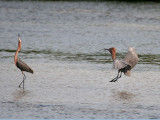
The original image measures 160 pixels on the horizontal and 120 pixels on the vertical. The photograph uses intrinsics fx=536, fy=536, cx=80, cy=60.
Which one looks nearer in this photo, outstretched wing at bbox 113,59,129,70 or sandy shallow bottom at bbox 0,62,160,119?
sandy shallow bottom at bbox 0,62,160,119

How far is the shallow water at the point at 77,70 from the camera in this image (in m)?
9.33

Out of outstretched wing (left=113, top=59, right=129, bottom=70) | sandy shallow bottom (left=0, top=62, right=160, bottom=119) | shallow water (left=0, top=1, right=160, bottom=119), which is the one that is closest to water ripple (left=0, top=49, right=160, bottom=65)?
shallow water (left=0, top=1, right=160, bottom=119)

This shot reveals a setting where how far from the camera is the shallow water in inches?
367

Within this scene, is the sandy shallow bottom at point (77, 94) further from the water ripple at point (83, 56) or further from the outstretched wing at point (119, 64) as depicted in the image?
the water ripple at point (83, 56)

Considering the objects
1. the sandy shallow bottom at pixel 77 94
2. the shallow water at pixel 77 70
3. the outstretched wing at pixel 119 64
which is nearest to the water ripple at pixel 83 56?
the shallow water at pixel 77 70

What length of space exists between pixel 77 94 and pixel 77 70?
2951 millimetres

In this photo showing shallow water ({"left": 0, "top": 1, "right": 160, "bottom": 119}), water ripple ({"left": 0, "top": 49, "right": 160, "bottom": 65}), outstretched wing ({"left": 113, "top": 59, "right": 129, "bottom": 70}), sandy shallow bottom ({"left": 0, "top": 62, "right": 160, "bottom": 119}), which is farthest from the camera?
water ripple ({"left": 0, "top": 49, "right": 160, "bottom": 65})

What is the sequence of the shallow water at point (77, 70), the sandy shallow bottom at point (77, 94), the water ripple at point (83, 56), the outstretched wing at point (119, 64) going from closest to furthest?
the sandy shallow bottom at point (77, 94) < the shallow water at point (77, 70) < the outstretched wing at point (119, 64) < the water ripple at point (83, 56)

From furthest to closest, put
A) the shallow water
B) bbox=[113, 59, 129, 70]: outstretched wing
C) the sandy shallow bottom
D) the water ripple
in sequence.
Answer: the water ripple → bbox=[113, 59, 129, 70]: outstretched wing → the shallow water → the sandy shallow bottom

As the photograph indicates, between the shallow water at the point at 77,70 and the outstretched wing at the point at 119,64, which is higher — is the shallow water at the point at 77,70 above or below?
below

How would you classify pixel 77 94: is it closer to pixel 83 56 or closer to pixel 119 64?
pixel 119 64

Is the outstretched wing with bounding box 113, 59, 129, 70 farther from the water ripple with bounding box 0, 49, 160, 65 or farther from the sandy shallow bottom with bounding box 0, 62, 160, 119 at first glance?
the water ripple with bounding box 0, 49, 160, 65

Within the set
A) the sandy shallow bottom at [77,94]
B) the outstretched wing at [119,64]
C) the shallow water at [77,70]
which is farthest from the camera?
the outstretched wing at [119,64]

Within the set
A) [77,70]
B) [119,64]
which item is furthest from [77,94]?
[77,70]
